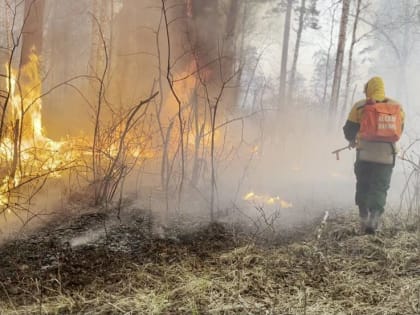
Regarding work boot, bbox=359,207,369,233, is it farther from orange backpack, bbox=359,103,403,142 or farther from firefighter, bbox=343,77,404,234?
orange backpack, bbox=359,103,403,142

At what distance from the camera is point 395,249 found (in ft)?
13.2

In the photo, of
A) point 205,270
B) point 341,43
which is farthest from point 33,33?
point 341,43

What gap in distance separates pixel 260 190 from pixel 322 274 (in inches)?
142

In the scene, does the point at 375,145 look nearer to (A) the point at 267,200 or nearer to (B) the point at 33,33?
(A) the point at 267,200

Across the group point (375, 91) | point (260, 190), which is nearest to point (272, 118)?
point (260, 190)

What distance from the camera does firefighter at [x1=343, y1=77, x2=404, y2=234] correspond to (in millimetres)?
4570

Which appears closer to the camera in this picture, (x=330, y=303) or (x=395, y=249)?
(x=330, y=303)

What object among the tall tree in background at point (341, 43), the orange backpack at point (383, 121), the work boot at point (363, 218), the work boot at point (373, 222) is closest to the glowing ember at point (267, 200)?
the work boot at point (363, 218)

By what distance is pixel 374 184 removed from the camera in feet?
15.5

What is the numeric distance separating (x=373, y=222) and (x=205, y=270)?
7.77 feet

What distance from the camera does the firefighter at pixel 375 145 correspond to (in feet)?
15.0

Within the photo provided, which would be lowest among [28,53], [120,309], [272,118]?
[120,309]

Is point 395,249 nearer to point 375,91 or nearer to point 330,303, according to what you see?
point 330,303

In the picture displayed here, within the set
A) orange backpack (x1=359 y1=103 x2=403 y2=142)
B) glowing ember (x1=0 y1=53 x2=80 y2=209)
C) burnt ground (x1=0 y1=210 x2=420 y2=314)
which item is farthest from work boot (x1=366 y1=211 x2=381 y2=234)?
glowing ember (x1=0 y1=53 x2=80 y2=209)
